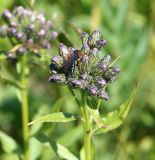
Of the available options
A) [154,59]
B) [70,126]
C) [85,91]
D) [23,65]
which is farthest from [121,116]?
[154,59]

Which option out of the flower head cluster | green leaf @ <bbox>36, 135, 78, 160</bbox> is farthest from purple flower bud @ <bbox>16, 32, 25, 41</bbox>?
the flower head cluster

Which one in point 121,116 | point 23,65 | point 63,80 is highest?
point 63,80

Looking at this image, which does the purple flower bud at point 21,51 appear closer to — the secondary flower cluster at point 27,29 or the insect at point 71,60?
the secondary flower cluster at point 27,29

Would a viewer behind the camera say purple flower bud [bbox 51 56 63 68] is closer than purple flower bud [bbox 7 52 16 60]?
Yes

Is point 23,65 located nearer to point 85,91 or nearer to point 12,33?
point 12,33

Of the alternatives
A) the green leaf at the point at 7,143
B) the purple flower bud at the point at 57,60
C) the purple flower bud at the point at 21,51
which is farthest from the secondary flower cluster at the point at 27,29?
the purple flower bud at the point at 57,60

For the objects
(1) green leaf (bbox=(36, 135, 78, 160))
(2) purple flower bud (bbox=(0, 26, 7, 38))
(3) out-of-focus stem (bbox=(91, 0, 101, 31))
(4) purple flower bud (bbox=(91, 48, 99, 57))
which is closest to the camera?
(4) purple flower bud (bbox=(91, 48, 99, 57))

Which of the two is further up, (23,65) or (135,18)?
(23,65)

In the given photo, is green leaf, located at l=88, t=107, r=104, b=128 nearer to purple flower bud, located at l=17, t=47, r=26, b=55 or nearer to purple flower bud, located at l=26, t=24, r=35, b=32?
purple flower bud, located at l=17, t=47, r=26, b=55
